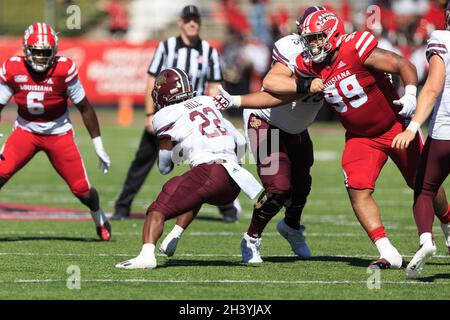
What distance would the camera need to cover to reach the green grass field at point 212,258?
19.7 ft

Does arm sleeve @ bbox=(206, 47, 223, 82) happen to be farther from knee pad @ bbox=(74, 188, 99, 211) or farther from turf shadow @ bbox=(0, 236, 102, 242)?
turf shadow @ bbox=(0, 236, 102, 242)

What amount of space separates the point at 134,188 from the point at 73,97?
2.09m

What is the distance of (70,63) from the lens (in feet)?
27.6

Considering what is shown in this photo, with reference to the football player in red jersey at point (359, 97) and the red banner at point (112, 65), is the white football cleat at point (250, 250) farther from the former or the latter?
the red banner at point (112, 65)

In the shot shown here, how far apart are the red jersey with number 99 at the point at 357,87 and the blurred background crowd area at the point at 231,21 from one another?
13182mm

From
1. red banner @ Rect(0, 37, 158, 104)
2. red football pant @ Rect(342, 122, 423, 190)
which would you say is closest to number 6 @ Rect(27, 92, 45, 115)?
red football pant @ Rect(342, 122, 423, 190)

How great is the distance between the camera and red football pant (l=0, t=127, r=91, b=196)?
332 inches

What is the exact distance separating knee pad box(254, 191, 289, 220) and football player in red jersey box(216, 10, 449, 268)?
52 centimetres

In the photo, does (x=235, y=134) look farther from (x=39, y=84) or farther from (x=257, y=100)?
(x=39, y=84)

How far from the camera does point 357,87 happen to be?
688cm

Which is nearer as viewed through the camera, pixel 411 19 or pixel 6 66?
pixel 6 66

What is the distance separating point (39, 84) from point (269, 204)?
7.54 ft
